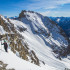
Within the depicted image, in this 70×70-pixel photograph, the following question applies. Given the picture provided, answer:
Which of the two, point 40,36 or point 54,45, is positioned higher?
point 40,36

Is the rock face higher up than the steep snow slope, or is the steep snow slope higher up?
the steep snow slope

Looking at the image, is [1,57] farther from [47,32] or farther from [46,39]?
[47,32]

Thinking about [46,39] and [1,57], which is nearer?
[1,57]

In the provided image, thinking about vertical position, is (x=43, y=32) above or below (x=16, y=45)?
above

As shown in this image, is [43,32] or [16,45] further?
[43,32]

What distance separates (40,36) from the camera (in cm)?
12169

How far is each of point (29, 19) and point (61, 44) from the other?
1855 inches

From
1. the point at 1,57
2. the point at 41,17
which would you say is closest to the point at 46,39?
the point at 41,17

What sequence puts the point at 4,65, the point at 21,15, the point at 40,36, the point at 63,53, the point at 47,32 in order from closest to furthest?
the point at 4,65
the point at 63,53
the point at 40,36
the point at 47,32
the point at 21,15

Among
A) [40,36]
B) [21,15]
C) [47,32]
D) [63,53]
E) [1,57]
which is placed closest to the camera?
[1,57]

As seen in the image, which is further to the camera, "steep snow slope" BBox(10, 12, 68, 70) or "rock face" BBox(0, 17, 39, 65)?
"steep snow slope" BBox(10, 12, 68, 70)

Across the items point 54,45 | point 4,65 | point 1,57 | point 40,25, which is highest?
point 40,25

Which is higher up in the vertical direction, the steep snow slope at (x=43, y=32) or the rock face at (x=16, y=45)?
the steep snow slope at (x=43, y=32)

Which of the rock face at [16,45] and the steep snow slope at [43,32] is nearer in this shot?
the rock face at [16,45]
